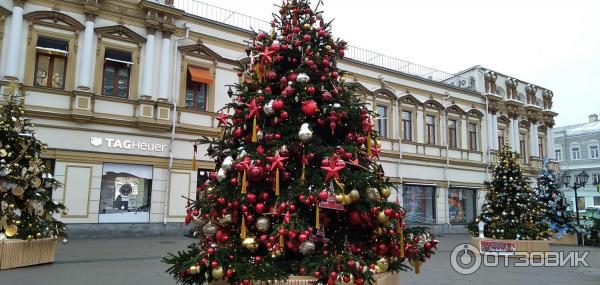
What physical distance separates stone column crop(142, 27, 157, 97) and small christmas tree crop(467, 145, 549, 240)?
12626 mm

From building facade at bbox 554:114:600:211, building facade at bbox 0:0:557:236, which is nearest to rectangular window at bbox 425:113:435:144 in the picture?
building facade at bbox 0:0:557:236

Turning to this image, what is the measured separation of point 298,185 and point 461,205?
24.1 m

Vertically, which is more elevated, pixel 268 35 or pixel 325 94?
pixel 268 35

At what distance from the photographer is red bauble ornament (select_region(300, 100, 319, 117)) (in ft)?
15.6

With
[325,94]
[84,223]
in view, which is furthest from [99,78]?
[325,94]

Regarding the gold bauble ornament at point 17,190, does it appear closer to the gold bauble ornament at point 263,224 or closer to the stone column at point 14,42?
the gold bauble ornament at point 263,224

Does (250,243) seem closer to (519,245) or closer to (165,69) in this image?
(519,245)

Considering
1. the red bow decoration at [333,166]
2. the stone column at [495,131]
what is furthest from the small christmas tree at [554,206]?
the red bow decoration at [333,166]

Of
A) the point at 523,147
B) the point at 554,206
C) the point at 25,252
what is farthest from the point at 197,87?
the point at 523,147

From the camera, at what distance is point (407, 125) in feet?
81.6

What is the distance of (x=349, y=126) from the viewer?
5.13 metres

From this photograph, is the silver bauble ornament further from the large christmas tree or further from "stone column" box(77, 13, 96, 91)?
"stone column" box(77, 13, 96, 91)

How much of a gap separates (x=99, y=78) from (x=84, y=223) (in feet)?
17.1

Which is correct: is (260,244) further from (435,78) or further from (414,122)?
(435,78)
